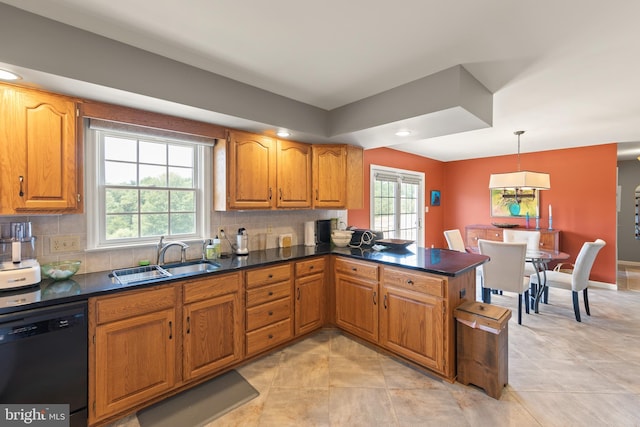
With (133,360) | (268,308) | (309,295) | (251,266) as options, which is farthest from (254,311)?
(133,360)

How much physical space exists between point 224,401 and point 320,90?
266 cm

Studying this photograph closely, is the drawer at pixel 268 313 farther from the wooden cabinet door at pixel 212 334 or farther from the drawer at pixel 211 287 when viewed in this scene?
the drawer at pixel 211 287

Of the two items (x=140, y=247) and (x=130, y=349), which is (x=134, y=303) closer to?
(x=130, y=349)

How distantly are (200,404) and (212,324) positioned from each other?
53 centimetres

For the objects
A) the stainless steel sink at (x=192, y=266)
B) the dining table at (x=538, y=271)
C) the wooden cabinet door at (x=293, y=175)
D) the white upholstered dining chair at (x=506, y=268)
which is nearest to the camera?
the stainless steel sink at (x=192, y=266)

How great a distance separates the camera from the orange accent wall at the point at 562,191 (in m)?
4.66

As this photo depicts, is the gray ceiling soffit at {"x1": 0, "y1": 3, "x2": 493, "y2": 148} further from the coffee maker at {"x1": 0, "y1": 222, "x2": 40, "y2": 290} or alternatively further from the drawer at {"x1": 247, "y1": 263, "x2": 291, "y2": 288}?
the drawer at {"x1": 247, "y1": 263, "x2": 291, "y2": 288}

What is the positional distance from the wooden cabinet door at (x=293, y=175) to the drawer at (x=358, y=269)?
797 mm

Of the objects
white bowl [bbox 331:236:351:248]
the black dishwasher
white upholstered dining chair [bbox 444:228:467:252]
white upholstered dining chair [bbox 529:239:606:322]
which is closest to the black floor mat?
the black dishwasher

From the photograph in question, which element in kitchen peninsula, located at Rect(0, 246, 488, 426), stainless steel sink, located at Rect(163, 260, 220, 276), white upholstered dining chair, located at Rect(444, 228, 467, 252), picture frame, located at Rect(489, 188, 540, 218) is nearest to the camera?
kitchen peninsula, located at Rect(0, 246, 488, 426)

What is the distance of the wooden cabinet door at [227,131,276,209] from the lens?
270 cm

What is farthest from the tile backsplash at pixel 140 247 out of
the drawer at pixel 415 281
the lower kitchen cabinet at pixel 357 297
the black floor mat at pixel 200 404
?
the drawer at pixel 415 281

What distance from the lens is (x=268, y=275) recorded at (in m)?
2.55

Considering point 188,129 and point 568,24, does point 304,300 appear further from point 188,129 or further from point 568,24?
point 568,24
